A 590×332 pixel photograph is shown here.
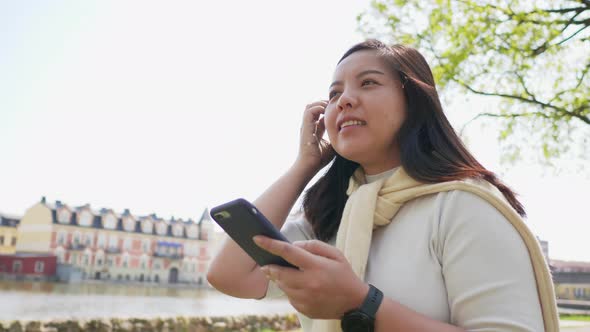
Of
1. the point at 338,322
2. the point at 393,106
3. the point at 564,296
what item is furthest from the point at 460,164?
the point at 564,296

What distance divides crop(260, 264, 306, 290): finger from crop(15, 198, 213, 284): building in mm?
47358

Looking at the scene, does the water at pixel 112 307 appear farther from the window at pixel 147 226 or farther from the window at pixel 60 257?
the window at pixel 147 226

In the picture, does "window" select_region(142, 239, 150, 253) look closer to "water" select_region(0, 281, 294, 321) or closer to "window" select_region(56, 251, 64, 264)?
"window" select_region(56, 251, 64, 264)

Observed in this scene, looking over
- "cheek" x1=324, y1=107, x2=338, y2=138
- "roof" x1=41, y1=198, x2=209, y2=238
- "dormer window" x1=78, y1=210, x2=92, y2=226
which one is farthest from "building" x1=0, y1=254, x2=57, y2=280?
"cheek" x1=324, y1=107, x2=338, y2=138

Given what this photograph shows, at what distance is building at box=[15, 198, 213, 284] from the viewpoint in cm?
4397

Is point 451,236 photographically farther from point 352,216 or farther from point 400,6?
point 400,6

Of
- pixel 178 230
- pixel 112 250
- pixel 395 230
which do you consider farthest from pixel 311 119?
pixel 178 230

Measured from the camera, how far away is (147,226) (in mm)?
50812

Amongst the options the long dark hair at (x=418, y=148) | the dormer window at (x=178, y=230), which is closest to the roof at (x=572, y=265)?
the dormer window at (x=178, y=230)

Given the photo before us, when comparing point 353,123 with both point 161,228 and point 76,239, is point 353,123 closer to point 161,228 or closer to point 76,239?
point 76,239

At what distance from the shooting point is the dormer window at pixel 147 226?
50406 millimetres

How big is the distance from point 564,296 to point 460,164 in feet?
116

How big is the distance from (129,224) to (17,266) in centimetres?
1161

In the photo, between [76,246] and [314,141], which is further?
[76,246]
